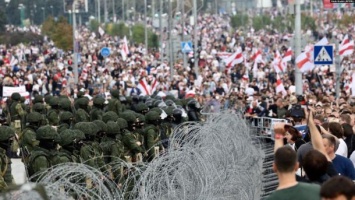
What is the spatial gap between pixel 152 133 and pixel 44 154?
176 inches

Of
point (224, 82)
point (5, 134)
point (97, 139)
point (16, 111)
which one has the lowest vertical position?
point (224, 82)

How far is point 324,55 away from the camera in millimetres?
30703

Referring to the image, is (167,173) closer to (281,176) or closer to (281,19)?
(281,176)

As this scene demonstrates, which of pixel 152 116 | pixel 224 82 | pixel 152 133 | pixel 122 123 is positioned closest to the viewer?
pixel 122 123

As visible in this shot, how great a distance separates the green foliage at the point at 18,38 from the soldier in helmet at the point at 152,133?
262ft

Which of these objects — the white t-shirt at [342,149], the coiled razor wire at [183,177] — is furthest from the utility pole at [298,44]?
the white t-shirt at [342,149]

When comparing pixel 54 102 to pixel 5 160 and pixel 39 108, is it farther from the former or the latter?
pixel 5 160

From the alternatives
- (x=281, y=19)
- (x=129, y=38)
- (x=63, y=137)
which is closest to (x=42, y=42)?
(x=129, y=38)

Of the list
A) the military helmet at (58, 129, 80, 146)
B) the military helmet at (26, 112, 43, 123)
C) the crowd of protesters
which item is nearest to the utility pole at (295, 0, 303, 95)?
the crowd of protesters

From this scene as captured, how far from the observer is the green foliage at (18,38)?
103 m

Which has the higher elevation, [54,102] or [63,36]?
[54,102]

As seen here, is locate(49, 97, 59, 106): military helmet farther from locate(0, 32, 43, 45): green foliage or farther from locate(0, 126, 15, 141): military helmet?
locate(0, 32, 43, 45): green foliage

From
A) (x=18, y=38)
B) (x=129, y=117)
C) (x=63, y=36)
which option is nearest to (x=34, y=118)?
(x=129, y=117)

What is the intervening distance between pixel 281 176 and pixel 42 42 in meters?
97.8
